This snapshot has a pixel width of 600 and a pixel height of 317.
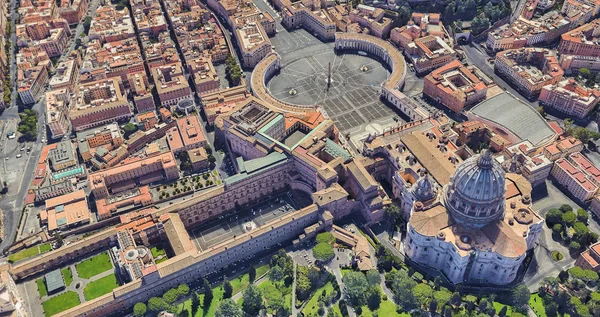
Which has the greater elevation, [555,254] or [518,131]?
[518,131]

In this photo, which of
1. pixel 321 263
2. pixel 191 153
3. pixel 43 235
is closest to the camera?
pixel 321 263

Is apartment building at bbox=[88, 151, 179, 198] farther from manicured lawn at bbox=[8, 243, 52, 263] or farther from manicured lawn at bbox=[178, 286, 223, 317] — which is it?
manicured lawn at bbox=[178, 286, 223, 317]

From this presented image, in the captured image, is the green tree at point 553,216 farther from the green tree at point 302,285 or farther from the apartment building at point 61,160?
the apartment building at point 61,160

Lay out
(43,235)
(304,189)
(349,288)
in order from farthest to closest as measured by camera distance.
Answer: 1. (304,189)
2. (43,235)
3. (349,288)

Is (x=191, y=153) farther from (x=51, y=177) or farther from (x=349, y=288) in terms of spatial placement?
(x=349, y=288)

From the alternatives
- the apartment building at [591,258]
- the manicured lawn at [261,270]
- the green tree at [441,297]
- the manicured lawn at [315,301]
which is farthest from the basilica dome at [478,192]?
the manicured lawn at [261,270]

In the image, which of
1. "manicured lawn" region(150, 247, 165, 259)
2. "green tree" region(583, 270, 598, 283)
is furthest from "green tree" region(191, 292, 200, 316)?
"green tree" region(583, 270, 598, 283)

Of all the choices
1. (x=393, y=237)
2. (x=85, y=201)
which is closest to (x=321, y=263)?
(x=393, y=237)
